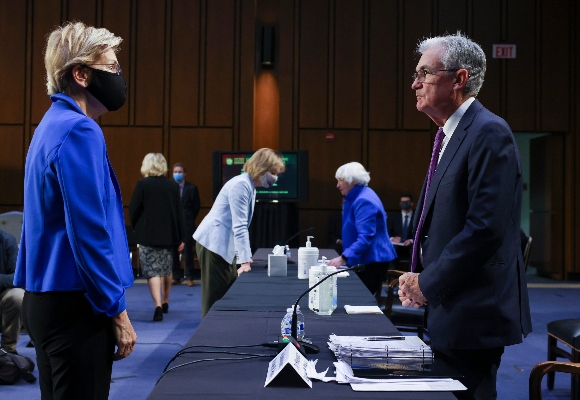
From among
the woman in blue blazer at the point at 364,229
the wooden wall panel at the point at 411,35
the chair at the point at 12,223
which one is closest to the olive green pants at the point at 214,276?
the woman in blue blazer at the point at 364,229

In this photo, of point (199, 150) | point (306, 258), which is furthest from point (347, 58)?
point (306, 258)

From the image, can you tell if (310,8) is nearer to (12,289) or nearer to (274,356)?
(12,289)

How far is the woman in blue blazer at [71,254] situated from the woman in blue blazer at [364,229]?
280 cm

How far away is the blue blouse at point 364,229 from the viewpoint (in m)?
4.39

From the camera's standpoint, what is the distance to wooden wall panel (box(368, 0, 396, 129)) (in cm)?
919

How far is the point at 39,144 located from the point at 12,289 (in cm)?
293

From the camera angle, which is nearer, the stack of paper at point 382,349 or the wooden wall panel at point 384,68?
the stack of paper at point 382,349

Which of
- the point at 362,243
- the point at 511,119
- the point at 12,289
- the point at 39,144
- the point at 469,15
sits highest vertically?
the point at 469,15

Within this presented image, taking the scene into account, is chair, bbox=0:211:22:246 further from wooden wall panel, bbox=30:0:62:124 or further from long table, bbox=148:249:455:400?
wooden wall panel, bbox=30:0:62:124

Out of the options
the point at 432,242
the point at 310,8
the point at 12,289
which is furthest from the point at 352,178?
the point at 310,8

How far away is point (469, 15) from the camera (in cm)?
927

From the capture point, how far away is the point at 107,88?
5.60 ft

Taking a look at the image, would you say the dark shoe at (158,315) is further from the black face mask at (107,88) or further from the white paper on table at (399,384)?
the white paper on table at (399,384)

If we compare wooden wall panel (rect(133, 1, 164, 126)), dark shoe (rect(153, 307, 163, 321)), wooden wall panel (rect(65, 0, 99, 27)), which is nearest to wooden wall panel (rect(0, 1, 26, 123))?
wooden wall panel (rect(65, 0, 99, 27))
